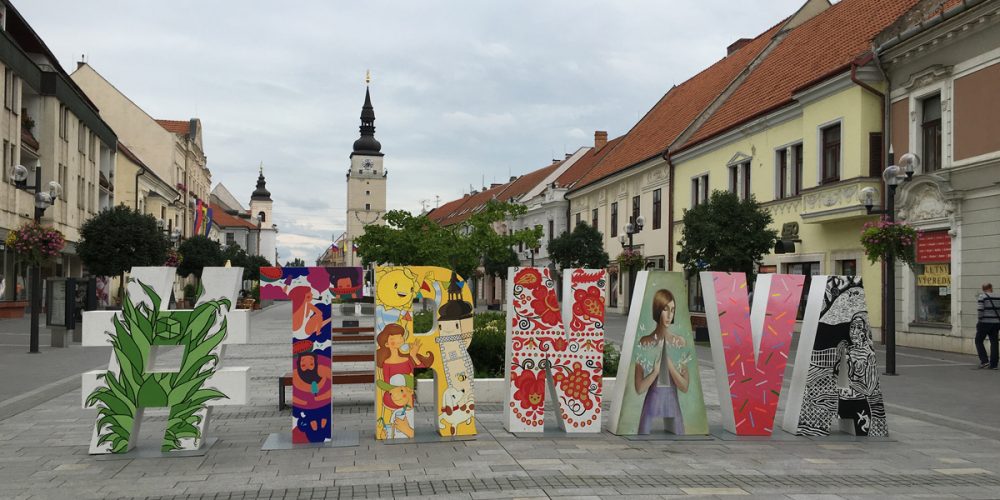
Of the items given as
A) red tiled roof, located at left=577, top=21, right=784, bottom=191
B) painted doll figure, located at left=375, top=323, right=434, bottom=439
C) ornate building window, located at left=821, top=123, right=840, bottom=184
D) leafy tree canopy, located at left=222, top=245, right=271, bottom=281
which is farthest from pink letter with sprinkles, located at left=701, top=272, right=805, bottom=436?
leafy tree canopy, located at left=222, top=245, right=271, bottom=281

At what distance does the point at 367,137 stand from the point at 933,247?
10990 cm

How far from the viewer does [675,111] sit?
3938 centimetres

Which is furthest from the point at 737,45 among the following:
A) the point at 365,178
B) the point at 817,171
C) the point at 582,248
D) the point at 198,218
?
the point at 365,178

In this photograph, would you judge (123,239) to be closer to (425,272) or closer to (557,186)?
(425,272)

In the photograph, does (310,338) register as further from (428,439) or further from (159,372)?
(428,439)

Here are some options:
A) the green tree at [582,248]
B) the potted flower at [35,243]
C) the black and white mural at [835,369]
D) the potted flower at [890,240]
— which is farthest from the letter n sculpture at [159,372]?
the green tree at [582,248]

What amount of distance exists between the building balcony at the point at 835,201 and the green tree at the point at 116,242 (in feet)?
74.2

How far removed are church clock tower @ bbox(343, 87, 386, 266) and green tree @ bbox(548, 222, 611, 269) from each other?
287 ft

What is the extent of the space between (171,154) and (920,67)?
2105 inches

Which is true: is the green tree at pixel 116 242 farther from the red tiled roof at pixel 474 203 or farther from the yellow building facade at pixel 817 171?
the red tiled roof at pixel 474 203

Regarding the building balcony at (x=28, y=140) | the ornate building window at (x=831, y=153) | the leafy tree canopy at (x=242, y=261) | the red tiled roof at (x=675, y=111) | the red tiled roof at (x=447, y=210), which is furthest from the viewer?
the red tiled roof at (x=447, y=210)

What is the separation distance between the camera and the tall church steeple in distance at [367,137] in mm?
122562

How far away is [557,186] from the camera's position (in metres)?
53.4

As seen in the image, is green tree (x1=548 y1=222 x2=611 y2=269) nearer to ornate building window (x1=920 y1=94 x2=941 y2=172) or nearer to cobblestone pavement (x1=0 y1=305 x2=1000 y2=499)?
ornate building window (x1=920 y1=94 x2=941 y2=172)
